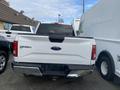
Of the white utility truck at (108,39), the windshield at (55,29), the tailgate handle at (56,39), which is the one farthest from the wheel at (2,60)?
the white utility truck at (108,39)

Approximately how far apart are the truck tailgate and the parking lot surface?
3.31 feet

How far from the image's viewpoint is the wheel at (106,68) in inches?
239

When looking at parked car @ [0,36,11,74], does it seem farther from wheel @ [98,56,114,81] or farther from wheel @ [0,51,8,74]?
wheel @ [98,56,114,81]

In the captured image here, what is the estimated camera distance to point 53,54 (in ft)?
15.6

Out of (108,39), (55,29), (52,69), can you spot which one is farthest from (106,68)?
(52,69)

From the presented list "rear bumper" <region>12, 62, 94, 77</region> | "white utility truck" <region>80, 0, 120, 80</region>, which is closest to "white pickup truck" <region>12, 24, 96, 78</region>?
"rear bumper" <region>12, 62, 94, 77</region>

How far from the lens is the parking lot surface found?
538cm

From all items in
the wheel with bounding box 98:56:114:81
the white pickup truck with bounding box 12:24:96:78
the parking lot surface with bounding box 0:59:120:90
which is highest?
the white pickup truck with bounding box 12:24:96:78

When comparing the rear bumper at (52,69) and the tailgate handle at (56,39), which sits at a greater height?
the tailgate handle at (56,39)

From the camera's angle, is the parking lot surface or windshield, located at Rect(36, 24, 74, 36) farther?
windshield, located at Rect(36, 24, 74, 36)

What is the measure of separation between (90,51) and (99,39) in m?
2.76

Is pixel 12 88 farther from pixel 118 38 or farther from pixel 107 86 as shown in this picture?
pixel 118 38

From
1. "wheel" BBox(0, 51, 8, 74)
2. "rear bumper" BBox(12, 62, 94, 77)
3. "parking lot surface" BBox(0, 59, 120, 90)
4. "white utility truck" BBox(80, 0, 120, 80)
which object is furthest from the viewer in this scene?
"wheel" BBox(0, 51, 8, 74)

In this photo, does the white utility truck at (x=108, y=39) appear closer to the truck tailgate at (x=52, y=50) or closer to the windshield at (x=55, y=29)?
the windshield at (x=55, y=29)
